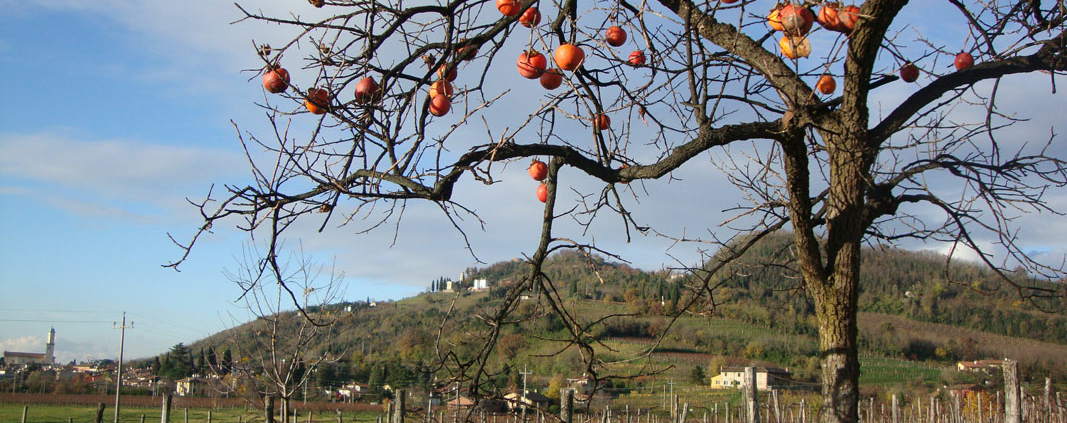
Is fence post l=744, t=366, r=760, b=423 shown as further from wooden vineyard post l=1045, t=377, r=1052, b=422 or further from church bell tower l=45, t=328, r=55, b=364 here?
church bell tower l=45, t=328, r=55, b=364

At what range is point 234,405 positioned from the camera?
39656mm

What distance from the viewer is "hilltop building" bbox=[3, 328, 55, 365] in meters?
69.1

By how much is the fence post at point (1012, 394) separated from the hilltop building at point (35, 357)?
269 ft

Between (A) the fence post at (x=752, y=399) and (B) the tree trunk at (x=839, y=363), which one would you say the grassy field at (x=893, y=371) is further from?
(B) the tree trunk at (x=839, y=363)

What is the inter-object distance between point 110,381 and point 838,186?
171ft

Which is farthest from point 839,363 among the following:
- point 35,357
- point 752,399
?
point 35,357

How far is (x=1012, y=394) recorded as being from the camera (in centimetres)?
583

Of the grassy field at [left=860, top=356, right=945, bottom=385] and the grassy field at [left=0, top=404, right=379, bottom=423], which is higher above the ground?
the grassy field at [left=860, top=356, right=945, bottom=385]

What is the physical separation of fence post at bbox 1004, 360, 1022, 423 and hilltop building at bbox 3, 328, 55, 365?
269 ft

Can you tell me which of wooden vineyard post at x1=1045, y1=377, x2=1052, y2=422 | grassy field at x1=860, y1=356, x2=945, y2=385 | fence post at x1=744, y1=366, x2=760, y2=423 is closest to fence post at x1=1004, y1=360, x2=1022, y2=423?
fence post at x1=744, y1=366, x2=760, y2=423

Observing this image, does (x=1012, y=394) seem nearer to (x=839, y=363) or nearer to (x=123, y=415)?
(x=839, y=363)

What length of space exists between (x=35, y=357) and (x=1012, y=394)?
3499 inches

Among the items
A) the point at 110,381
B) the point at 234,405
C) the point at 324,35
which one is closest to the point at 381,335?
the point at 234,405

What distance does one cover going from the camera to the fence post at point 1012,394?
18.5ft
